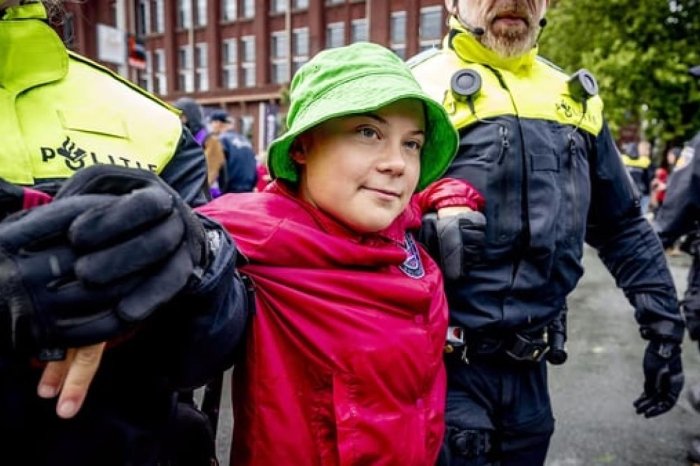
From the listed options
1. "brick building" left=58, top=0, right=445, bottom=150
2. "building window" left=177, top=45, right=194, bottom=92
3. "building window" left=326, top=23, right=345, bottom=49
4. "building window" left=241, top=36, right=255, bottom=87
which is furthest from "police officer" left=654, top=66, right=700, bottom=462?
"building window" left=177, top=45, right=194, bottom=92

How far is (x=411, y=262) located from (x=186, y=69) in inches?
1365

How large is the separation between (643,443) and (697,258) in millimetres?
1168

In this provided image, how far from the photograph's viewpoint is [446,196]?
1638 mm

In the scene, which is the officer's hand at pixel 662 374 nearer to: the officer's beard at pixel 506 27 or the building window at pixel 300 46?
the officer's beard at pixel 506 27

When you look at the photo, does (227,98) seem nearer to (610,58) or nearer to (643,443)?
(610,58)

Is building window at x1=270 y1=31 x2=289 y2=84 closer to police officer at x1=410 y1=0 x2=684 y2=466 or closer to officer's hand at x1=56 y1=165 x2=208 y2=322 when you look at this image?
police officer at x1=410 y1=0 x2=684 y2=466

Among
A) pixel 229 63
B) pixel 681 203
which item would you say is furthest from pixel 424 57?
pixel 229 63

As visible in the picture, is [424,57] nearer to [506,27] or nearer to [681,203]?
[506,27]

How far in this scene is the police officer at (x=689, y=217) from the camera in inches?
123

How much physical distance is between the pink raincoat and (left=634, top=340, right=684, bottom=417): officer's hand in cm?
137

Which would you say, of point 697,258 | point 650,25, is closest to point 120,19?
point 697,258

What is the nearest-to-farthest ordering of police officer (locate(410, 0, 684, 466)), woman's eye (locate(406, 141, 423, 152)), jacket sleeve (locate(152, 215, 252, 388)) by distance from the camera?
jacket sleeve (locate(152, 215, 252, 388))
woman's eye (locate(406, 141, 423, 152))
police officer (locate(410, 0, 684, 466))

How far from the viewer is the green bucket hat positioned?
116cm

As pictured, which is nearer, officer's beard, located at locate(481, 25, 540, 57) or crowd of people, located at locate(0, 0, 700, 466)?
crowd of people, located at locate(0, 0, 700, 466)
